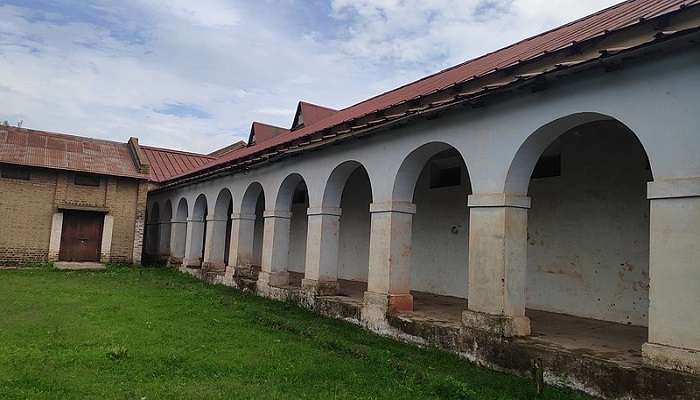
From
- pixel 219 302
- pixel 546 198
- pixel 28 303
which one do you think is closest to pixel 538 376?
pixel 546 198

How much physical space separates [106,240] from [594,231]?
16899 mm

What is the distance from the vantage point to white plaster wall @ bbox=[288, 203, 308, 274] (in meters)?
16.8

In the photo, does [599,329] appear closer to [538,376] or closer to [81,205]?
[538,376]

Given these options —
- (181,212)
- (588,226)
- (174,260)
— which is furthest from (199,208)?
(588,226)

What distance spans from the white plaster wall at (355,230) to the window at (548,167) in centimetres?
521

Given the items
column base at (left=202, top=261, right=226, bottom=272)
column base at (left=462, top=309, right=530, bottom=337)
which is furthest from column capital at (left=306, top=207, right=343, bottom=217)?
column base at (left=202, top=261, right=226, bottom=272)

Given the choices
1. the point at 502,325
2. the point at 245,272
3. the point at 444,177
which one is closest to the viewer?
the point at 502,325

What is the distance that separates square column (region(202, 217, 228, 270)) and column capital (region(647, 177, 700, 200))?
500 inches

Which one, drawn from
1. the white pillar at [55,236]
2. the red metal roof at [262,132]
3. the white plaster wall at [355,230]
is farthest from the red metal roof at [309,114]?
the white pillar at [55,236]

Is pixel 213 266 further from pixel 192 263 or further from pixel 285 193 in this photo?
pixel 285 193

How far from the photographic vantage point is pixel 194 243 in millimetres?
17641

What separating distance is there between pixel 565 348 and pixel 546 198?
3.85 meters

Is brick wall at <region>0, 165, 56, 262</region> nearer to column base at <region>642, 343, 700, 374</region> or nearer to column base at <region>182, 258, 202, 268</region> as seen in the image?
column base at <region>182, 258, 202, 268</region>

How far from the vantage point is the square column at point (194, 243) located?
57.7ft
